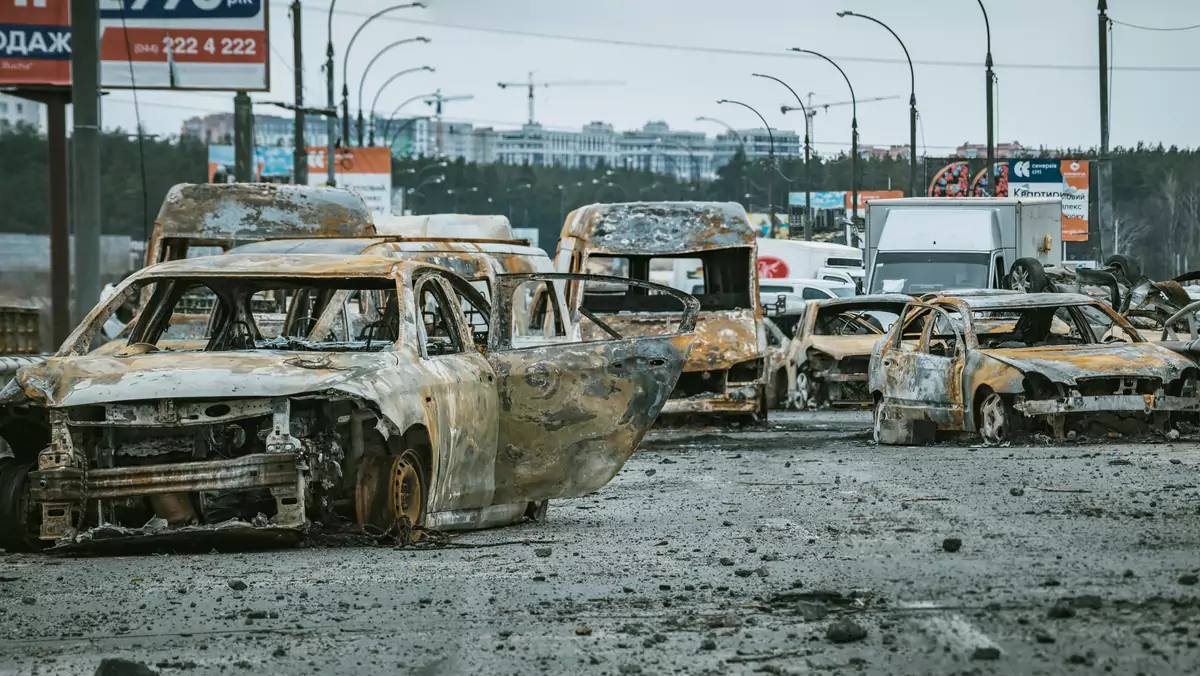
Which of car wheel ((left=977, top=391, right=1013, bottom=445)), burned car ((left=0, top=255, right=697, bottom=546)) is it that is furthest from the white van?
burned car ((left=0, top=255, right=697, bottom=546))

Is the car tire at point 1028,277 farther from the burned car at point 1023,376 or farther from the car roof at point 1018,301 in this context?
the car roof at point 1018,301

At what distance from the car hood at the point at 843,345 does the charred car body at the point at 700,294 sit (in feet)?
5.03

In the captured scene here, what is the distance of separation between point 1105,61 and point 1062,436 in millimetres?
23593

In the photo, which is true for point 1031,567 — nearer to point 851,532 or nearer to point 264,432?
point 851,532

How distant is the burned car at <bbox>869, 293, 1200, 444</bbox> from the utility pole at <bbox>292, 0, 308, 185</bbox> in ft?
81.8

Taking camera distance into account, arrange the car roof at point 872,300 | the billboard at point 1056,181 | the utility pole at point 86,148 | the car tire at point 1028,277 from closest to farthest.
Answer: the utility pole at point 86,148
the car roof at point 872,300
the car tire at point 1028,277
the billboard at point 1056,181

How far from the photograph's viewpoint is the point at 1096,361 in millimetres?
15641

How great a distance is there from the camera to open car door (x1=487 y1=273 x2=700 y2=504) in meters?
10.2

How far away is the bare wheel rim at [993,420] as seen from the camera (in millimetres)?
15711

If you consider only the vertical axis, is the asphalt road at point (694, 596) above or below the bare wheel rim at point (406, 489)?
below

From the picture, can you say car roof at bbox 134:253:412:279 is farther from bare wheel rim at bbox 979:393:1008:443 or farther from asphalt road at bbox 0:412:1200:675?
bare wheel rim at bbox 979:393:1008:443

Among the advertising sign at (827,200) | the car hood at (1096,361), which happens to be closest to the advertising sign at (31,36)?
the car hood at (1096,361)

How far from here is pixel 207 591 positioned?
7.59 metres

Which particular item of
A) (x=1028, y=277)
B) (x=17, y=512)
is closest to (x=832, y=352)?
(x=1028, y=277)
